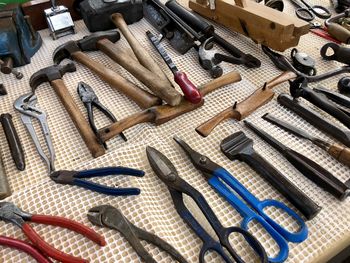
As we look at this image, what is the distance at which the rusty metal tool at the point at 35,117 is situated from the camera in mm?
792

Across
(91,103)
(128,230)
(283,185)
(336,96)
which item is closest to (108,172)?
(128,230)

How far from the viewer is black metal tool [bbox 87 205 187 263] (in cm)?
60

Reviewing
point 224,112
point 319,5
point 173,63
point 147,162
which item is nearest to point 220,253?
point 147,162

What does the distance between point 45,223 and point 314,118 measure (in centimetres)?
69

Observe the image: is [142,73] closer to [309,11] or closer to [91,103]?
[91,103]

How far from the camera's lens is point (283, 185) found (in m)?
0.71

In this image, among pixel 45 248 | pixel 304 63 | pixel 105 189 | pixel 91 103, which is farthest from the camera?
pixel 304 63

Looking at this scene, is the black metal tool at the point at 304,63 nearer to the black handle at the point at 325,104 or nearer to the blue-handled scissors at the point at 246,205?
the black handle at the point at 325,104

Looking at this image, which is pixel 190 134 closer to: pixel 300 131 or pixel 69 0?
pixel 300 131

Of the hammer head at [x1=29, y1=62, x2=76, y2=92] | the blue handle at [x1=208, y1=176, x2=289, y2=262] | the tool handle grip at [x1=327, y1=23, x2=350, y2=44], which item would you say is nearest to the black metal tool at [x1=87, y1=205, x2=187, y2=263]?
the blue handle at [x1=208, y1=176, x2=289, y2=262]

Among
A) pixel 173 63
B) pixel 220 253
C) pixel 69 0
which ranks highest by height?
pixel 69 0

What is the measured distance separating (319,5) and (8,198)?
4.42 ft

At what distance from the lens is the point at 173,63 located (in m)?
1.08

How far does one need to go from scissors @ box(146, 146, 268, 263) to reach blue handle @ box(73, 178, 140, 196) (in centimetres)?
7
